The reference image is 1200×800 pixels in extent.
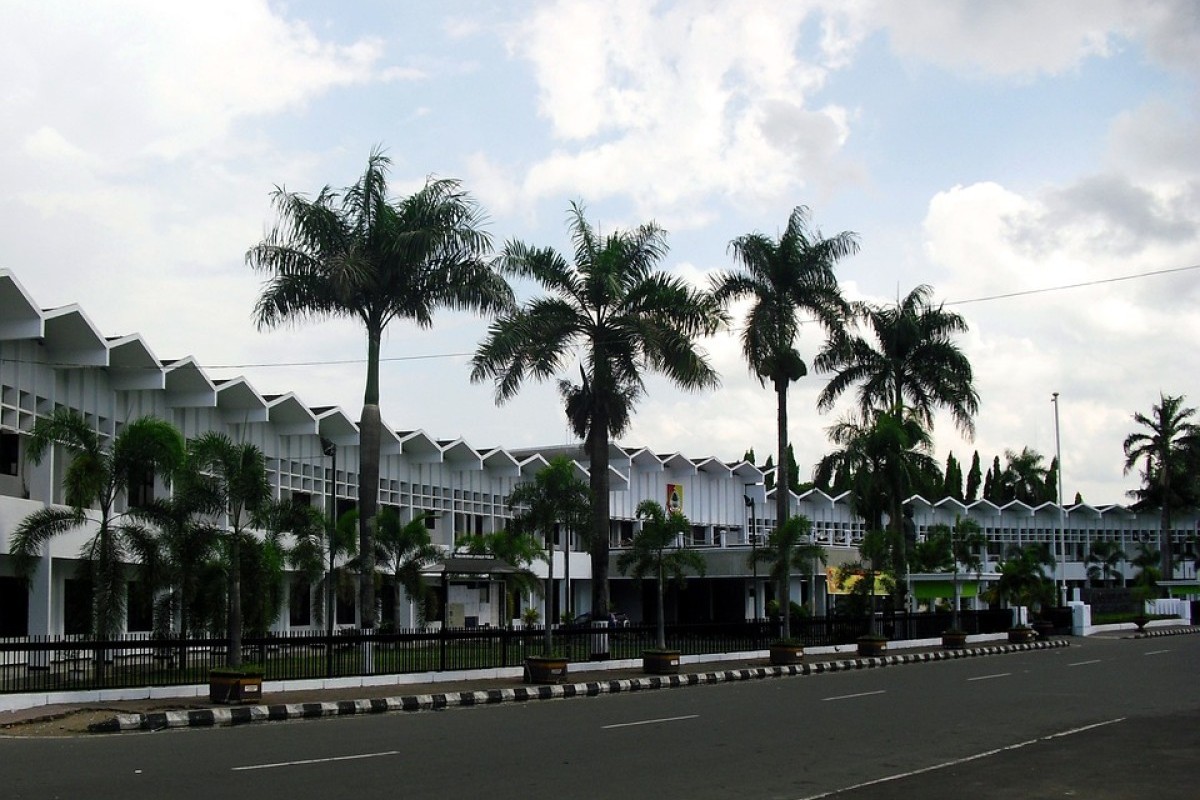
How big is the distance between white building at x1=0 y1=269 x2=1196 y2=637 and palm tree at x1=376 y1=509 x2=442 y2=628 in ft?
8.10

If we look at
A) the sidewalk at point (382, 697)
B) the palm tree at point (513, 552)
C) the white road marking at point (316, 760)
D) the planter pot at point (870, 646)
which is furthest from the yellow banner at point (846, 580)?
the white road marking at point (316, 760)

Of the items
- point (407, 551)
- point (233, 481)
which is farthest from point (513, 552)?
point (233, 481)

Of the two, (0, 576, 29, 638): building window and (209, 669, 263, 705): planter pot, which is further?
(0, 576, 29, 638): building window

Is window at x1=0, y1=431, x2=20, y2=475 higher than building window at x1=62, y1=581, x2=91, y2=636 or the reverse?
higher

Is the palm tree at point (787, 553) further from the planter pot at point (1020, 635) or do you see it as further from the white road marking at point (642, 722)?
the white road marking at point (642, 722)

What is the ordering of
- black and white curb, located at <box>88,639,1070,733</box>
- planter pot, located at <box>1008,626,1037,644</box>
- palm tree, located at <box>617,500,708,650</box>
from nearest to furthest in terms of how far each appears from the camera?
black and white curb, located at <box>88,639,1070,733</box>, palm tree, located at <box>617,500,708,650</box>, planter pot, located at <box>1008,626,1037,644</box>

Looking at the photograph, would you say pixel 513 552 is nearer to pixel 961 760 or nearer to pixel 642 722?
pixel 642 722

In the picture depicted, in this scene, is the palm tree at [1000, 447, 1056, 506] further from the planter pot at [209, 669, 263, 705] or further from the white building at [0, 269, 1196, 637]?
the planter pot at [209, 669, 263, 705]

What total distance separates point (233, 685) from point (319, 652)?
423 centimetres

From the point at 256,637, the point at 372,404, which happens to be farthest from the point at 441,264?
the point at 256,637

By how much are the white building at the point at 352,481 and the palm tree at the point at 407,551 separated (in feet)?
8.10

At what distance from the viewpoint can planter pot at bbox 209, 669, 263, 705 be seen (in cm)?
2198

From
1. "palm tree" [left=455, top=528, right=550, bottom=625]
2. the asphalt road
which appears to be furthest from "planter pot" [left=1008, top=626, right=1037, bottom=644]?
the asphalt road

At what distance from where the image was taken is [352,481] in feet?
173
